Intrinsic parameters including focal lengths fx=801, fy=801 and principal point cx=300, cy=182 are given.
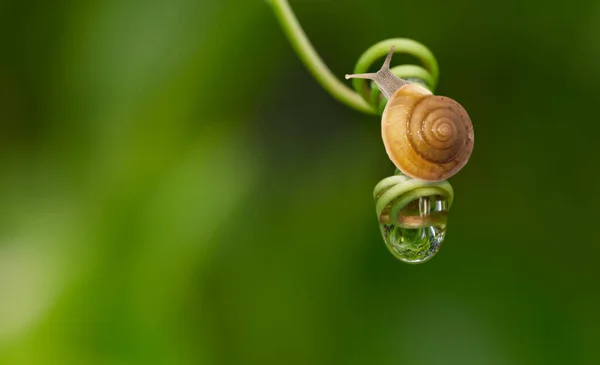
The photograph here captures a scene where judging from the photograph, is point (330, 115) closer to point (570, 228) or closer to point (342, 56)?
point (342, 56)

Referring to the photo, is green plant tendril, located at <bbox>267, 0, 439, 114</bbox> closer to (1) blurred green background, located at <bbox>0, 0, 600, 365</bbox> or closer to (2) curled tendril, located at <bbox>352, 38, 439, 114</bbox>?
(2) curled tendril, located at <bbox>352, 38, 439, 114</bbox>

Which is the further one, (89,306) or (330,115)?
(330,115)

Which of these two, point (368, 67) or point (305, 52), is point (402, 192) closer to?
point (368, 67)

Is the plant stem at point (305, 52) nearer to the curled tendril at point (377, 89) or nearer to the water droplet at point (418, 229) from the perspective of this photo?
the curled tendril at point (377, 89)

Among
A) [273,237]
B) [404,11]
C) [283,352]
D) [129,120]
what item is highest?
[404,11]

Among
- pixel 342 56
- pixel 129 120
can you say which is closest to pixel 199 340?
pixel 129 120

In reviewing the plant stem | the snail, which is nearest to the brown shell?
the snail

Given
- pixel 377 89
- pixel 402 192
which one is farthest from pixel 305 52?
pixel 402 192
